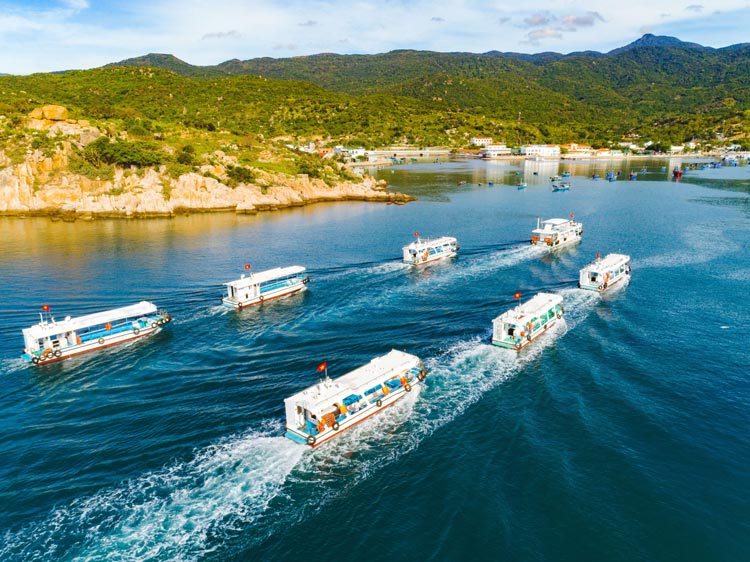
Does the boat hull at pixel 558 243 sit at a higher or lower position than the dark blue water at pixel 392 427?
higher

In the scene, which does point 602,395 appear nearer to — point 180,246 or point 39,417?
point 39,417

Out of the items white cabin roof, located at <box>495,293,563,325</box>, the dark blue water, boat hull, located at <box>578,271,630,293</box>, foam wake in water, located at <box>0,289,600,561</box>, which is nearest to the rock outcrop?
the dark blue water

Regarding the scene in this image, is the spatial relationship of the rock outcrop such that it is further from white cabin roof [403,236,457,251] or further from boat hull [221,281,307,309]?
boat hull [221,281,307,309]

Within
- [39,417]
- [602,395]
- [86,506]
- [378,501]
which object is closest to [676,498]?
[602,395]

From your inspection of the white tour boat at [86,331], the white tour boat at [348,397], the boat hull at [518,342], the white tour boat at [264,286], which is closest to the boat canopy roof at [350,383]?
the white tour boat at [348,397]

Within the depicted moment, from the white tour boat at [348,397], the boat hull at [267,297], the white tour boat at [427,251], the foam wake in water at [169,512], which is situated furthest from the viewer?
the white tour boat at [427,251]

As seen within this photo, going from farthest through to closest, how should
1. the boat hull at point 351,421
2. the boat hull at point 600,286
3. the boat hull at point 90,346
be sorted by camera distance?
the boat hull at point 600,286 → the boat hull at point 90,346 → the boat hull at point 351,421

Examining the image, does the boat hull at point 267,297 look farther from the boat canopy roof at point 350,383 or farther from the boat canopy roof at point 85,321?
the boat canopy roof at point 350,383
